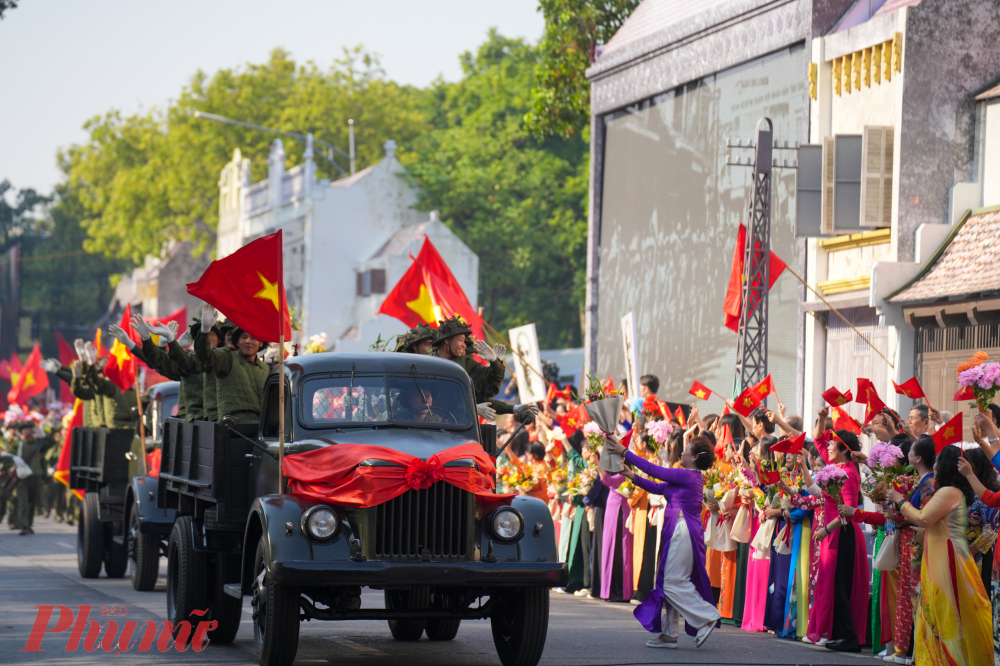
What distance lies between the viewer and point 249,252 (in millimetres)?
11586

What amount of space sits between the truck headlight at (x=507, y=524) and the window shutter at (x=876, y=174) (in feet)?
42.6

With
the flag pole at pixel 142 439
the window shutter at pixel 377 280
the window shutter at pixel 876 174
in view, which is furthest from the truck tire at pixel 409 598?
the window shutter at pixel 377 280

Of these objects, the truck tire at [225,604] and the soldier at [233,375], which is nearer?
the truck tire at [225,604]

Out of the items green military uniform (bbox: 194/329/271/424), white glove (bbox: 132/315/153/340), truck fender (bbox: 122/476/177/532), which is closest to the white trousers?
green military uniform (bbox: 194/329/271/424)

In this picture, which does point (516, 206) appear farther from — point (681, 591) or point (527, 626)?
point (527, 626)

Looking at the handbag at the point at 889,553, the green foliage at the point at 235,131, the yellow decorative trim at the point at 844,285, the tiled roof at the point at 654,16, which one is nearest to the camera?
the handbag at the point at 889,553

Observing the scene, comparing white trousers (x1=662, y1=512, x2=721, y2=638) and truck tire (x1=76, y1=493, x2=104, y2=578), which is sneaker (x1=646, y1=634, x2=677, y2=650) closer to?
white trousers (x1=662, y1=512, x2=721, y2=638)

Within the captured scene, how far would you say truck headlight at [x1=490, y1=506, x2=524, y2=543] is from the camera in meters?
9.92

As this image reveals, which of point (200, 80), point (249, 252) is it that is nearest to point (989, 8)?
point (249, 252)

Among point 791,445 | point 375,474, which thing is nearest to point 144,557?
point 375,474

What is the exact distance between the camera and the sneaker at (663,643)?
11.7 metres

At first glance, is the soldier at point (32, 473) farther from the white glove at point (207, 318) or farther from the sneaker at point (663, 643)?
the sneaker at point (663, 643)

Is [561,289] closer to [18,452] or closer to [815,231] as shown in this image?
[18,452]

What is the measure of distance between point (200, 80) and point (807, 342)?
44618 millimetres
